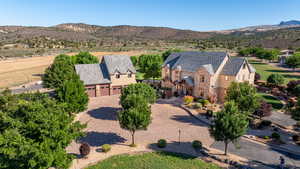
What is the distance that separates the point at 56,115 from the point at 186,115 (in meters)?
25.2

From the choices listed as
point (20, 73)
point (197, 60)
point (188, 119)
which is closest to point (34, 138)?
point (188, 119)

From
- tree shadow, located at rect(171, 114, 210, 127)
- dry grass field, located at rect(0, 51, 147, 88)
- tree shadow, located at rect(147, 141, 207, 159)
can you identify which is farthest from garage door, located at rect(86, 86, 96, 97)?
dry grass field, located at rect(0, 51, 147, 88)

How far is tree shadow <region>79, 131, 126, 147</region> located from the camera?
83.5 feet

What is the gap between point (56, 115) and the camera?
15398mm

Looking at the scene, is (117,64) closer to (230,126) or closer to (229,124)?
(229,124)

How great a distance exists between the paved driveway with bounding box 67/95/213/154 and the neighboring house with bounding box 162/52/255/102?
302 inches

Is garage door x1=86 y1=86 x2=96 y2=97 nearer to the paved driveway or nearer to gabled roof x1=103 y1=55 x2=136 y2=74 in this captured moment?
the paved driveway

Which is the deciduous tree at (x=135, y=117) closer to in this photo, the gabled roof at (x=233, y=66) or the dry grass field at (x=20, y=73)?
the gabled roof at (x=233, y=66)

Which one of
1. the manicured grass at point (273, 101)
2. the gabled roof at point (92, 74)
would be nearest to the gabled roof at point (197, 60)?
the manicured grass at point (273, 101)

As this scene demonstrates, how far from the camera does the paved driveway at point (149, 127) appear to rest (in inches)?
1036

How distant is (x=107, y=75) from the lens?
47.6 m

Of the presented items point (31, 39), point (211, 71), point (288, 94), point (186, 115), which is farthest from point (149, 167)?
point (31, 39)

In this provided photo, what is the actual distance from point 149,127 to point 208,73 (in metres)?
18.1

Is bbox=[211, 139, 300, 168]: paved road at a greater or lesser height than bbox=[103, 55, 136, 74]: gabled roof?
lesser
